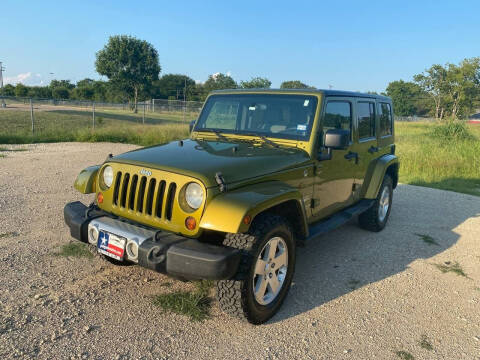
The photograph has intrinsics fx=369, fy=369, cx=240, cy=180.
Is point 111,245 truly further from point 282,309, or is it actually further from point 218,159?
point 282,309

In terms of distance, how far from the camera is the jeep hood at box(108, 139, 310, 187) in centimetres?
290

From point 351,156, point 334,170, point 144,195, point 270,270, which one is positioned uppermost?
point 351,156

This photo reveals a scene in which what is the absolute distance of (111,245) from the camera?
2.90 metres

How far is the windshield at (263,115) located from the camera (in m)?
3.76

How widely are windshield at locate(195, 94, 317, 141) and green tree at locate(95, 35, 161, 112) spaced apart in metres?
44.6

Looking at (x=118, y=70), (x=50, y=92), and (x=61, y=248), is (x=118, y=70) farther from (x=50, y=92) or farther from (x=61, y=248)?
(x=61, y=248)

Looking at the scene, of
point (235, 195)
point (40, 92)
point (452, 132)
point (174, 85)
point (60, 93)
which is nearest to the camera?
point (235, 195)

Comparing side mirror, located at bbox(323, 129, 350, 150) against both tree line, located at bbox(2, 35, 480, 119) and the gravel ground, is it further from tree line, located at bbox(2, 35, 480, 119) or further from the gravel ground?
tree line, located at bbox(2, 35, 480, 119)

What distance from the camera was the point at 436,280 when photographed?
13.3 ft

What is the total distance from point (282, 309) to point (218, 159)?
4.76 ft

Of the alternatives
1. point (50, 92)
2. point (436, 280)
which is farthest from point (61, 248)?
point (50, 92)

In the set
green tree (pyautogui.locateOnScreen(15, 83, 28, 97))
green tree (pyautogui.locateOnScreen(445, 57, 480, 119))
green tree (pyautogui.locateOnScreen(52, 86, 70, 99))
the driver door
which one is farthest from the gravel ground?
green tree (pyautogui.locateOnScreen(52, 86, 70, 99))

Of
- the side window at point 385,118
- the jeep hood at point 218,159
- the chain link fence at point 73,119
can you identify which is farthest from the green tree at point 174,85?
the jeep hood at point 218,159

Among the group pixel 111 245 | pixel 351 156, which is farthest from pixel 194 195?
pixel 351 156
